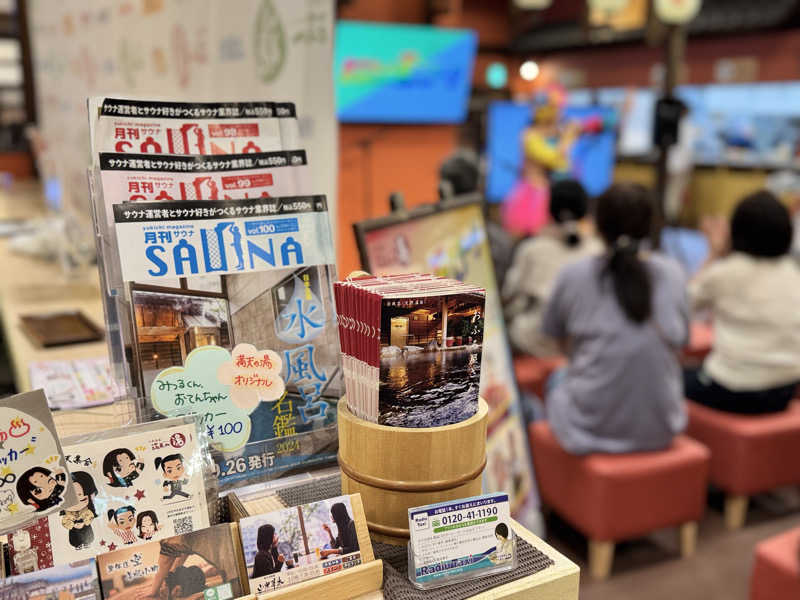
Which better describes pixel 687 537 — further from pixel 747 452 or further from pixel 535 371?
pixel 535 371

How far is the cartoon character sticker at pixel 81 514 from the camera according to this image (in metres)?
0.81

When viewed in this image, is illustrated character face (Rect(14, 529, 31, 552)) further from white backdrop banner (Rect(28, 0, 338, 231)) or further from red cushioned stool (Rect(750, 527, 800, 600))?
red cushioned stool (Rect(750, 527, 800, 600))

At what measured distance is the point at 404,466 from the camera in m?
0.87

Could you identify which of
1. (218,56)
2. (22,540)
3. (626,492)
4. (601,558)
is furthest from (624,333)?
(22,540)

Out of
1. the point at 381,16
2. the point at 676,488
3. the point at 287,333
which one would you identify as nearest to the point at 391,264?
the point at 287,333

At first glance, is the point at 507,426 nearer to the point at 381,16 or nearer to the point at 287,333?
the point at 287,333

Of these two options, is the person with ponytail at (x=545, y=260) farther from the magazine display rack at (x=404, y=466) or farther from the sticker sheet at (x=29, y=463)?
the sticker sheet at (x=29, y=463)

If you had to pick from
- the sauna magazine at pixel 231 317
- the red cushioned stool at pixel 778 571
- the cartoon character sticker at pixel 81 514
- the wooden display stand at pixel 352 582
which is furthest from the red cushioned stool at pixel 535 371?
the cartoon character sticker at pixel 81 514

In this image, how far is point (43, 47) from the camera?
502 cm

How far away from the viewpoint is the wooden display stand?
78cm

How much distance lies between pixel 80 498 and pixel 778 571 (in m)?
1.98

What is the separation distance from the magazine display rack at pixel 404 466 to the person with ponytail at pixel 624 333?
1.85 metres

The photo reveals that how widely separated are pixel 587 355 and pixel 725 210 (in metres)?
7.32

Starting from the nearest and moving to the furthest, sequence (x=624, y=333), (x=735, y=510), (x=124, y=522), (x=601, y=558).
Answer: (x=124, y=522) → (x=624, y=333) → (x=601, y=558) → (x=735, y=510)
